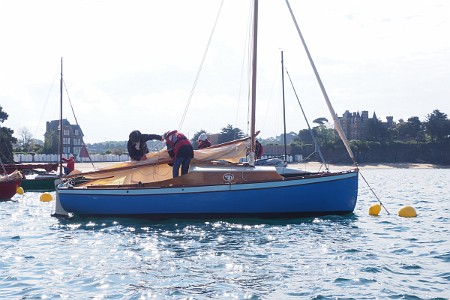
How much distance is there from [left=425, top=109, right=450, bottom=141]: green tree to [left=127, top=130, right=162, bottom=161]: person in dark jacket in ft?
354

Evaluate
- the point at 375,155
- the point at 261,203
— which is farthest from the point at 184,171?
the point at 375,155

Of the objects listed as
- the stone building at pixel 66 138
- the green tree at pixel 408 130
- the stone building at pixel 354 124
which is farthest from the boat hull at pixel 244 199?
the stone building at pixel 354 124

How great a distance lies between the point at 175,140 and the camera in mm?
20094

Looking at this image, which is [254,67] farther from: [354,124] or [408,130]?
[354,124]

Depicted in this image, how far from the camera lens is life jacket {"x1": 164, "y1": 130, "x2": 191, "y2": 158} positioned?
65.6ft

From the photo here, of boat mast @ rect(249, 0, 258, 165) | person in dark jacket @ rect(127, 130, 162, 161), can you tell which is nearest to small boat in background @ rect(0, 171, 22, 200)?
person in dark jacket @ rect(127, 130, 162, 161)

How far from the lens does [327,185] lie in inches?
751

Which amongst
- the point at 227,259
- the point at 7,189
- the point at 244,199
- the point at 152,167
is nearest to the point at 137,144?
the point at 152,167

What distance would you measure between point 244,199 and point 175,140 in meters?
3.23

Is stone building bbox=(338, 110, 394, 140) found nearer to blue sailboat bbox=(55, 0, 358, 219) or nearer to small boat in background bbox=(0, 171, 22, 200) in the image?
small boat in background bbox=(0, 171, 22, 200)

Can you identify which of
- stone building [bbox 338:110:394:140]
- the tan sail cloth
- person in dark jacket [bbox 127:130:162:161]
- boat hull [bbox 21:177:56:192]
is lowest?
boat hull [bbox 21:177:56:192]

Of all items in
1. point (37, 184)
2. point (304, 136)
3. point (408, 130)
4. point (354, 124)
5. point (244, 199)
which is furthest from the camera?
point (354, 124)

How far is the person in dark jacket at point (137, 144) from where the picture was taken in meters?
21.2

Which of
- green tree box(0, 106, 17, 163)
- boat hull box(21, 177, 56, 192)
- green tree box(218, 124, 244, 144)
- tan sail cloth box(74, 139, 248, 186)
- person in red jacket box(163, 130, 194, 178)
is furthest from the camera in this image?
green tree box(218, 124, 244, 144)
